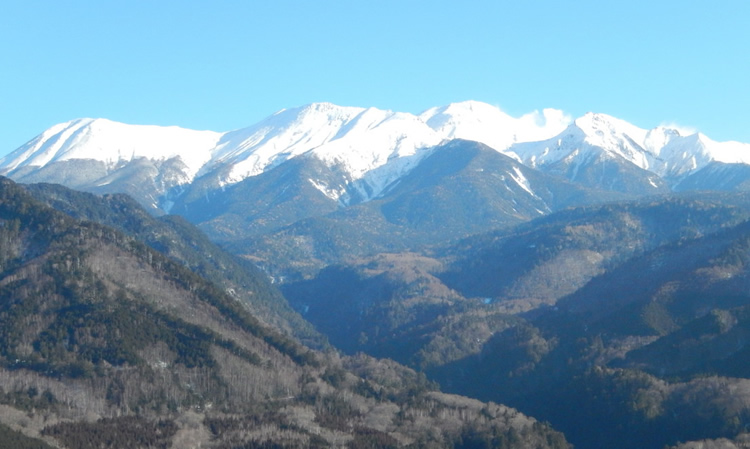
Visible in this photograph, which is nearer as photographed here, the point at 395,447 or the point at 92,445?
the point at 92,445

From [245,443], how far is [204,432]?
10443mm

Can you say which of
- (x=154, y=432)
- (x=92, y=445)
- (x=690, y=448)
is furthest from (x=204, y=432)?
(x=690, y=448)

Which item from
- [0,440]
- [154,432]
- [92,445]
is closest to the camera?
[0,440]

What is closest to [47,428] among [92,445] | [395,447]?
[92,445]

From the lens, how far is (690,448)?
655 ft

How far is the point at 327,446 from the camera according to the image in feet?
630

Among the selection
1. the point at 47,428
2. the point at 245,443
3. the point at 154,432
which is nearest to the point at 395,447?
the point at 245,443

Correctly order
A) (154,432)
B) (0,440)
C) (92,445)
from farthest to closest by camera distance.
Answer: (154,432)
(92,445)
(0,440)

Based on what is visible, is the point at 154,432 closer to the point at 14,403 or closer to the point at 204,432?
the point at 204,432

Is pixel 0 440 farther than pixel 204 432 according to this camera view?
No

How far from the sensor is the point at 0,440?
169000 mm

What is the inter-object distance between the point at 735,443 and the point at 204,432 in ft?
306

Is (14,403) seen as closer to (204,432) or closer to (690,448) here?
(204,432)

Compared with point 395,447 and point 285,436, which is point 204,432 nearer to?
point 285,436
